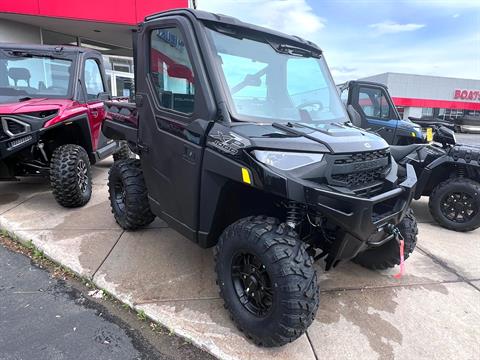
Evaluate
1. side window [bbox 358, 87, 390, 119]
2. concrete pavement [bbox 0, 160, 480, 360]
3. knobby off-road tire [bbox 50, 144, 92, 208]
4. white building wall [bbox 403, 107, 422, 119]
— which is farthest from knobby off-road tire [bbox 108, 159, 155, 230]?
white building wall [bbox 403, 107, 422, 119]

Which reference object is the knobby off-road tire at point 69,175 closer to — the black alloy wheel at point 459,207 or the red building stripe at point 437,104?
the black alloy wheel at point 459,207

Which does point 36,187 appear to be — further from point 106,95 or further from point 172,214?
point 172,214

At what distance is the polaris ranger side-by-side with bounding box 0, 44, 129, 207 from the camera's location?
4.44 m

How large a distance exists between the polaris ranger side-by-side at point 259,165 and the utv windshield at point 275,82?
11 millimetres

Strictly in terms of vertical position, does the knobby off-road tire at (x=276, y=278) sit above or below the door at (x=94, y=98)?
below

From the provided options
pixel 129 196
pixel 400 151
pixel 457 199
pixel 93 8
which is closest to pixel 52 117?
pixel 129 196

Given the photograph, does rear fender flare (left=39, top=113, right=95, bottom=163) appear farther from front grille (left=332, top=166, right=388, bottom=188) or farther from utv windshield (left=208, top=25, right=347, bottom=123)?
front grille (left=332, top=166, right=388, bottom=188)

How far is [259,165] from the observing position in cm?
224

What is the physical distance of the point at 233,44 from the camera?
278cm

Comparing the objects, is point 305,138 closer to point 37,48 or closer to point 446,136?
point 446,136

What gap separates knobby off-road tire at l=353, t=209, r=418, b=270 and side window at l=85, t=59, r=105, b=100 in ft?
15.8

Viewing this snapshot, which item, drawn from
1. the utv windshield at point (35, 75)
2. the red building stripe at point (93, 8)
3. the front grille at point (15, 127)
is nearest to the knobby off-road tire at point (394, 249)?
the front grille at point (15, 127)

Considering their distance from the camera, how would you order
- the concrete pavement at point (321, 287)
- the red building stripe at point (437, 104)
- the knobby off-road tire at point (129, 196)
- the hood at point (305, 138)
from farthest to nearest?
the red building stripe at point (437, 104) < the knobby off-road tire at point (129, 196) < the concrete pavement at point (321, 287) < the hood at point (305, 138)

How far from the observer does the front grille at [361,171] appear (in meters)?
2.35
